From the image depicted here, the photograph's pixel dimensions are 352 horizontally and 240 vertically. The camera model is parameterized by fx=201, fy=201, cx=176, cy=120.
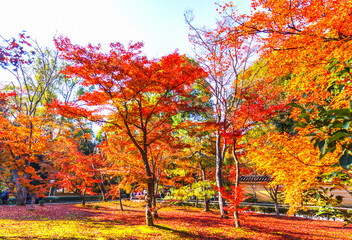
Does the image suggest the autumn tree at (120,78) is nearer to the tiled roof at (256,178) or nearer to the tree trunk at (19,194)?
the tree trunk at (19,194)

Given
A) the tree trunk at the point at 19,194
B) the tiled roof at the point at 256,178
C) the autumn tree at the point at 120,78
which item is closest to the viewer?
the autumn tree at the point at 120,78

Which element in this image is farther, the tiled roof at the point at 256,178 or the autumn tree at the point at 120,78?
the tiled roof at the point at 256,178

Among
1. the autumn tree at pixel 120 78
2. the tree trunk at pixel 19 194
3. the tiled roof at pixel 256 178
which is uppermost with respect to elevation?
the autumn tree at pixel 120 78

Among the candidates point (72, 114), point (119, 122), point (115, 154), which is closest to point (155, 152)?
point (115, 154)

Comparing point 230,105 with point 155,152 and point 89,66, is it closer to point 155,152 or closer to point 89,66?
A: point 155,152

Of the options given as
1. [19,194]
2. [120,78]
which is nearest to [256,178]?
[120,78]

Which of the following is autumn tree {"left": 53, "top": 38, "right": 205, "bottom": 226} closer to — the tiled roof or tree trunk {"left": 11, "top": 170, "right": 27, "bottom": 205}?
tree trunk {"left": 11, "top": 170, "right": 27, "bottom": 205}

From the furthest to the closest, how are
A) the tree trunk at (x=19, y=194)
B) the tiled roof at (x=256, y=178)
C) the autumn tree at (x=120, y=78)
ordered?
the tiled roof at (x=256, y=178) < the tree trunk at (x=19, y=194) < the autumn tree at (x=120, y=78)

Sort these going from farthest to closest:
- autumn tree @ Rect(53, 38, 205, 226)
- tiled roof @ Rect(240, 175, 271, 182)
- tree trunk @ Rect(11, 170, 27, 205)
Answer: tiled roof @ Rect(240, 175, 271, 182)
tree trunk @ Rect(11, 170, 27, 205)
autumn tree @ Rect(53, 38, 205, 226)

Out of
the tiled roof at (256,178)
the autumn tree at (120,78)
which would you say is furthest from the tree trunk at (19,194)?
the tiled roof at (256,178)

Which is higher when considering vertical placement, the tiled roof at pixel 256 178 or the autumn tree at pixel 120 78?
the autumn tree at pixel 120 78

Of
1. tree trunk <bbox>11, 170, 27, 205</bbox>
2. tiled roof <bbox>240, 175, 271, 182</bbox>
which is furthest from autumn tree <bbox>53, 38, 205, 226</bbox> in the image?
tiled roof <bbox>240, 175, 271, 182</bbox>

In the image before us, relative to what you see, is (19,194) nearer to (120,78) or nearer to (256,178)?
(120,78)

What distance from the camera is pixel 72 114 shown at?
24.8 feet
